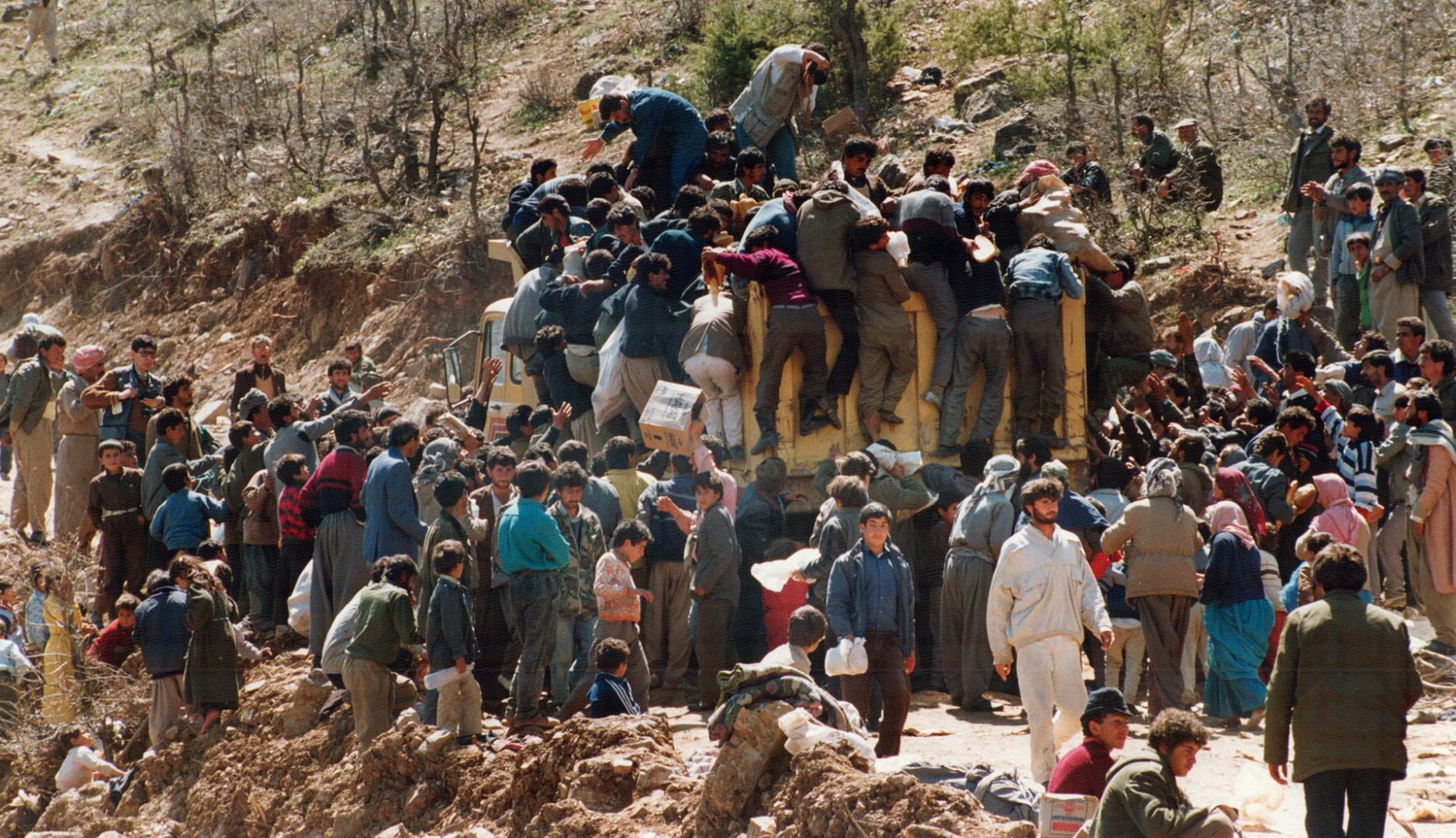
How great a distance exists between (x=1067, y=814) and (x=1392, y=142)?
1506cm

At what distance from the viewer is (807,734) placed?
7188 mm

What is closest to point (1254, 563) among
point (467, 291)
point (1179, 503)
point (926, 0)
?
point (1179, 503)

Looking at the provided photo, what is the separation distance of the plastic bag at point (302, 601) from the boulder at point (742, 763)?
14.9 ft

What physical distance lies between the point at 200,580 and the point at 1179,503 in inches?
254

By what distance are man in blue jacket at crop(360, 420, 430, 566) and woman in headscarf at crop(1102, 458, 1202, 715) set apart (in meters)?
4.37

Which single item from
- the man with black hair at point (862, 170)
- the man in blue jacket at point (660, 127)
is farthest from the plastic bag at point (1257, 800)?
the man in blue jacket at point (660, 127)

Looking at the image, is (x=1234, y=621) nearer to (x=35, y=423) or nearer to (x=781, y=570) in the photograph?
(x=781, y=570)

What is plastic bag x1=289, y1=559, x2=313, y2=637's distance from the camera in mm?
11027

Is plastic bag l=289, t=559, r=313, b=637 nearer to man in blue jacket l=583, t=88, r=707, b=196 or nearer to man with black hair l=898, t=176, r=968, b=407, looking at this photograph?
man with black hair l=898, t=176, r=968, b=407

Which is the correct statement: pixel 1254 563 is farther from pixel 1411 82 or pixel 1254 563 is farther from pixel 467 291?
pixel 467 291

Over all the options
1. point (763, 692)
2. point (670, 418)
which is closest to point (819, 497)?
point (670, 418)

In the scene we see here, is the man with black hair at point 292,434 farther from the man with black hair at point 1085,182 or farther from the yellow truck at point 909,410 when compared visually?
the man with black hair at point 1085,182

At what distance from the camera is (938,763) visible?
7.48 m

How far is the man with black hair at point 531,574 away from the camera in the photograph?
950cm
